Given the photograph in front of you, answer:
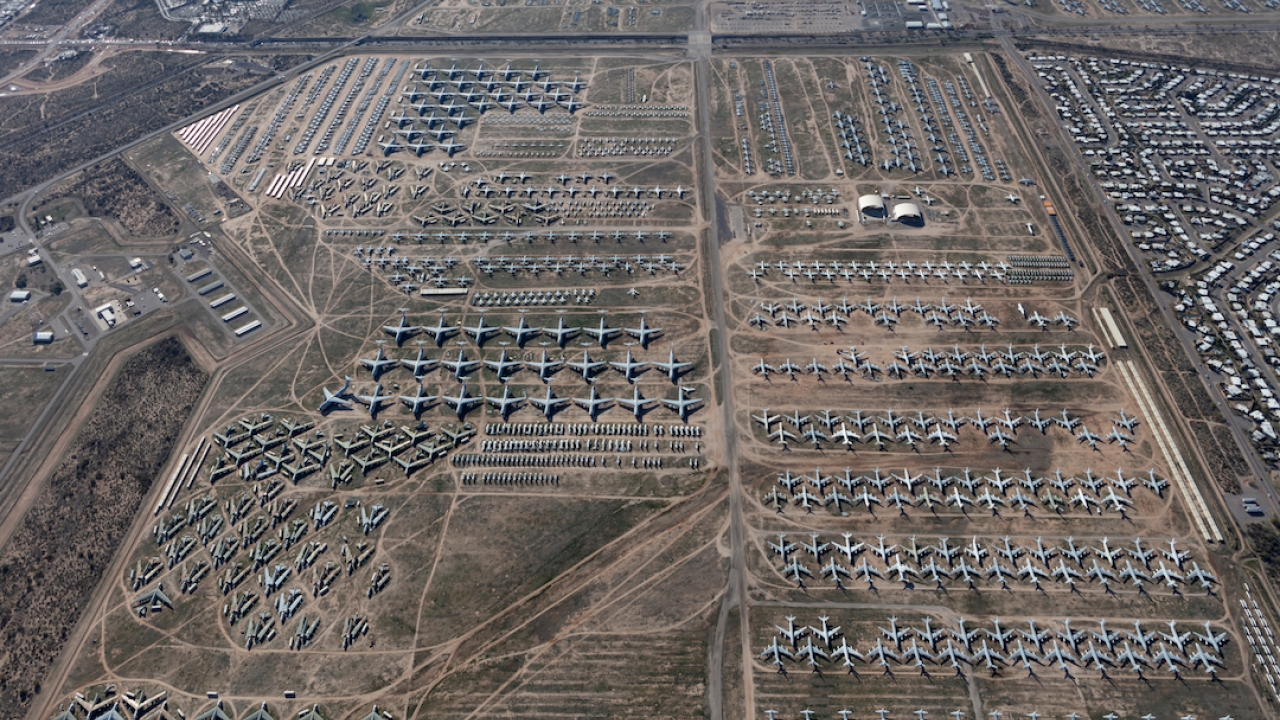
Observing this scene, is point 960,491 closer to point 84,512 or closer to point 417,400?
point 417,400

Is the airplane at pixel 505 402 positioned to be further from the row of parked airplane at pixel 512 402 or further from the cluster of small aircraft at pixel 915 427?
the cluster of small aircraft at pixel 915 427

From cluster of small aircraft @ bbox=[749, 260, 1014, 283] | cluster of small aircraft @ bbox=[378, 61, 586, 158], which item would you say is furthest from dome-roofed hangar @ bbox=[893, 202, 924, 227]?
cluster of small aircraft @ bbox=[378, 61, 586, 158]

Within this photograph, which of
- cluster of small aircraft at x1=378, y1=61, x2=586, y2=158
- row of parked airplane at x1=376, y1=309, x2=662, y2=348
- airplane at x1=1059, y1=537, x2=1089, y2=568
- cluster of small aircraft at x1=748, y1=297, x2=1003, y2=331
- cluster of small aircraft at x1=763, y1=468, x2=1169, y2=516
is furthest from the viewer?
cluster of small aircraft at x1=378, y1=61, x2=586, y2=158

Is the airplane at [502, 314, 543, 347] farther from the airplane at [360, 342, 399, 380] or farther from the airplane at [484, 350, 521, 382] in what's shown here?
the airplane at [360, 342, 399, 380]

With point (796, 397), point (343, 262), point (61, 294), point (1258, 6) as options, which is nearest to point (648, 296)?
point (796, 397)

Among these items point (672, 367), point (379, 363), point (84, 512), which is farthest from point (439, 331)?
point (84, 512)

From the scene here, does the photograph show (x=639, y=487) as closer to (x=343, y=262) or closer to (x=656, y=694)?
(x=656, y=694)
